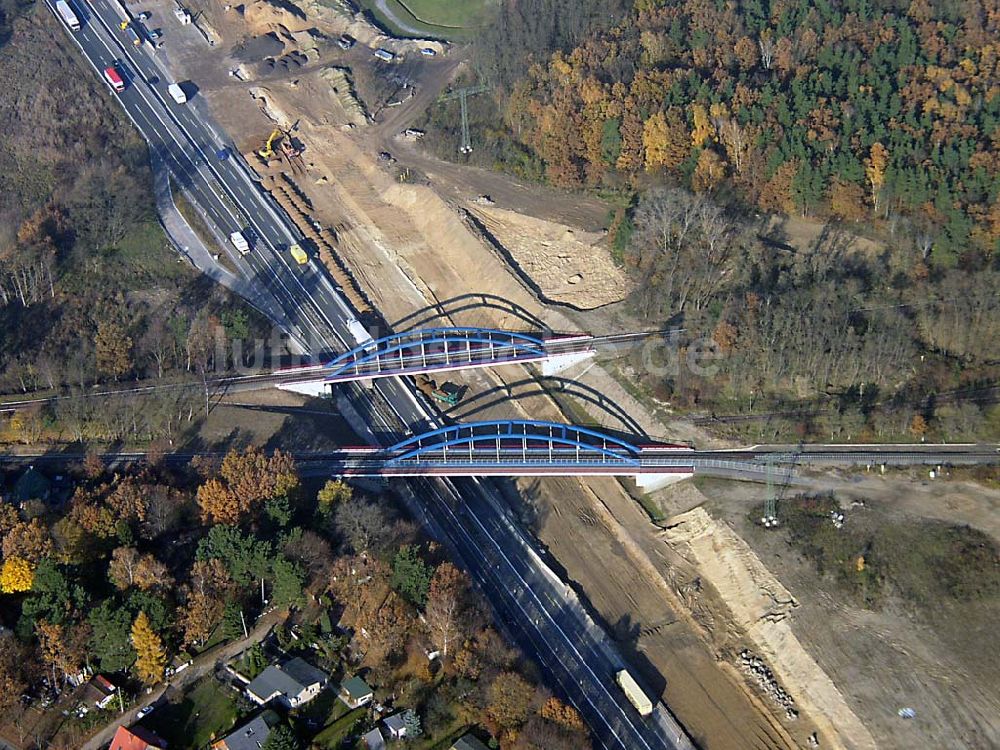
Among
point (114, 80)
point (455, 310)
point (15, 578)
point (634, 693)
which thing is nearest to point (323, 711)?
point (634, 693)

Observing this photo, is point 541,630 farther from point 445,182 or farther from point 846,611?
point 445,182

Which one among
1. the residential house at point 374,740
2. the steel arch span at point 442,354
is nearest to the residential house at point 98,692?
the residential house at point 374,740

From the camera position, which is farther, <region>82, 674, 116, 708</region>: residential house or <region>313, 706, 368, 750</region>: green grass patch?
<region>82, 674, 116, 708</region>: residential house

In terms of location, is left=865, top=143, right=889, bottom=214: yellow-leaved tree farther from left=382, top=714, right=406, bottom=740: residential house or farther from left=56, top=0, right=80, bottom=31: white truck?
left=56, top=0, right=80, bottom=31: white truck

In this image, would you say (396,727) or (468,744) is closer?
(468,744)

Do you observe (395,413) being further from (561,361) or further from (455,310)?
(561,361)

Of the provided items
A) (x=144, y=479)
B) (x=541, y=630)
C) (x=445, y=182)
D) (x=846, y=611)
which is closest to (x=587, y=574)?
(x=541, y=630)

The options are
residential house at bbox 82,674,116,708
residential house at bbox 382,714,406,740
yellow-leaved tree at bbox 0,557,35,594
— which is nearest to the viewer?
residential house at bbox 382,714,406,740

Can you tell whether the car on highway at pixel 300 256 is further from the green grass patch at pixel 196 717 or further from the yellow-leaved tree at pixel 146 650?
the green grass patch at pixel 196 717


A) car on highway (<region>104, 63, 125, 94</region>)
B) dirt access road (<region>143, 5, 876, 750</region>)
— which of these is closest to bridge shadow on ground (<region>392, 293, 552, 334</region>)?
dirt access road (<region>143, 5, 876, 750</region>)
